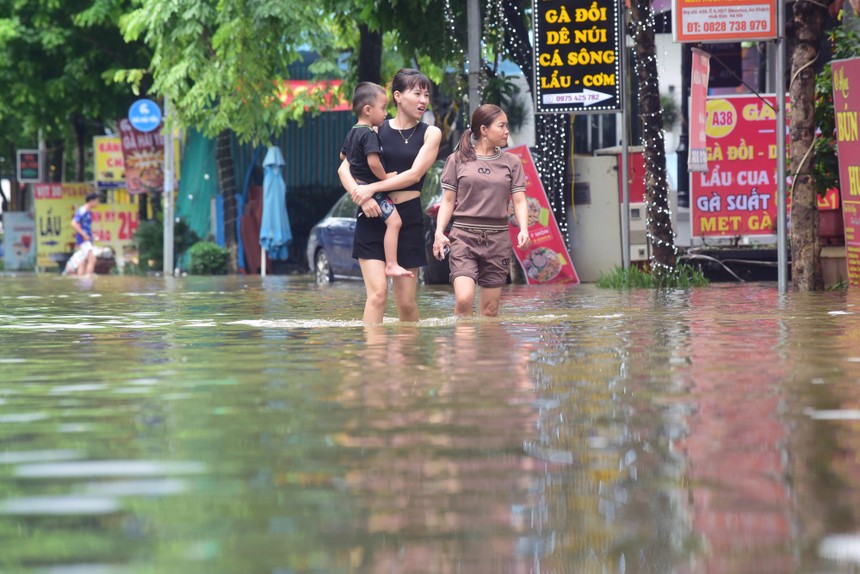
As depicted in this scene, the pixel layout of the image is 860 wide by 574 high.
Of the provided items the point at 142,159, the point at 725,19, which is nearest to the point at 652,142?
the point at 725,19

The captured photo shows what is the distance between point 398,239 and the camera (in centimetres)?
1094

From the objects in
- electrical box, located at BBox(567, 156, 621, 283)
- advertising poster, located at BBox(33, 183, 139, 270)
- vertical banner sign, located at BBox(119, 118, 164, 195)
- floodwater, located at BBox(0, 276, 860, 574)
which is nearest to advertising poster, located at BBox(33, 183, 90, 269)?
advertising poster, located at BBox(33, 183, 139, 270)

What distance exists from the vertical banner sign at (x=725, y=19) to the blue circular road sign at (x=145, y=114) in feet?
68.3

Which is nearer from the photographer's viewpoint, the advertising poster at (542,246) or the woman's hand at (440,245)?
the woman's hand at (440,245)

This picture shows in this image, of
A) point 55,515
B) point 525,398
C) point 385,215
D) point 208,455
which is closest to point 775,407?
point 525,398

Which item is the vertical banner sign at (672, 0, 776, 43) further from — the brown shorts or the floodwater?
the floodwater

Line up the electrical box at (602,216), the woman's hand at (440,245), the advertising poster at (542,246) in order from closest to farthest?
the woman's hand at (440,245)
the advertising poster at (542,246)
the electrical box at (602,216)

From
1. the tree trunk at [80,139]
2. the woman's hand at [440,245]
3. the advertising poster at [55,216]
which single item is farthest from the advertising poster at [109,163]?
the woman's hand at [440,245]

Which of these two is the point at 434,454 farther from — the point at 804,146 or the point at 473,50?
the point at 473,50

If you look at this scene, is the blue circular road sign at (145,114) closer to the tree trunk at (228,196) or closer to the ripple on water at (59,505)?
the tree trunk at (228,196)

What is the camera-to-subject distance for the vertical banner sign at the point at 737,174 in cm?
2216

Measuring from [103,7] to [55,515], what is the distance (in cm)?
3140

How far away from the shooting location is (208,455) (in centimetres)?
514

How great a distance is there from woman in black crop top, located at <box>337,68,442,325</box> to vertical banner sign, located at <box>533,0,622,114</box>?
10466mm
